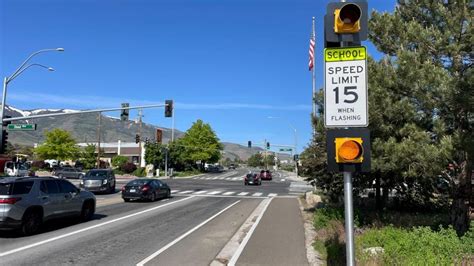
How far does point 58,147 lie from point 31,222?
68.1 metres

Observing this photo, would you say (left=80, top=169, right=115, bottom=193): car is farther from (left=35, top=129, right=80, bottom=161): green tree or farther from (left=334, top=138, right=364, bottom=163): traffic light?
→ (left=35, top=129, right=80, bottom=161): green tree

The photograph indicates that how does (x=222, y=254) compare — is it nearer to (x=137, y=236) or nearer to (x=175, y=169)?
(x=137, y=236)

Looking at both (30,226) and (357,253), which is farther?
(30,226)

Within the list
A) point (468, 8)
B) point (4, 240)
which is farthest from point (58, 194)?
point (468, 8)

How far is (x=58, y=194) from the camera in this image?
15.4 metres

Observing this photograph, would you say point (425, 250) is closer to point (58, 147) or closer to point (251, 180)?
point (251, 180)

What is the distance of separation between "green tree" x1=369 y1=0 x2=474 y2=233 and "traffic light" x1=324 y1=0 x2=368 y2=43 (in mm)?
4409

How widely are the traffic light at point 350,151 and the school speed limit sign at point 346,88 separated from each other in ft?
0.69

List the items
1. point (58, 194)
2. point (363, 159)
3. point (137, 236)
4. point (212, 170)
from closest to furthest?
point (363, 159) → point (137, 236) → point (58, 194) → point (212, 170)

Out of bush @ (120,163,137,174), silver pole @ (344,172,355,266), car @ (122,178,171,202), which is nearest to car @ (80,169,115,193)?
car @ (122,178,171,202)

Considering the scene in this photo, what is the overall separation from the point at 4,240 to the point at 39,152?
232 feet

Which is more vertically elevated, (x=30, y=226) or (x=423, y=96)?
(x=423, y=96)

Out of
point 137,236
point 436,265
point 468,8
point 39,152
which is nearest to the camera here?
point 436,265

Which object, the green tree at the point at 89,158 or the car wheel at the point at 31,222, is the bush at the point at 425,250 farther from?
the green tree at the point at 89,158
